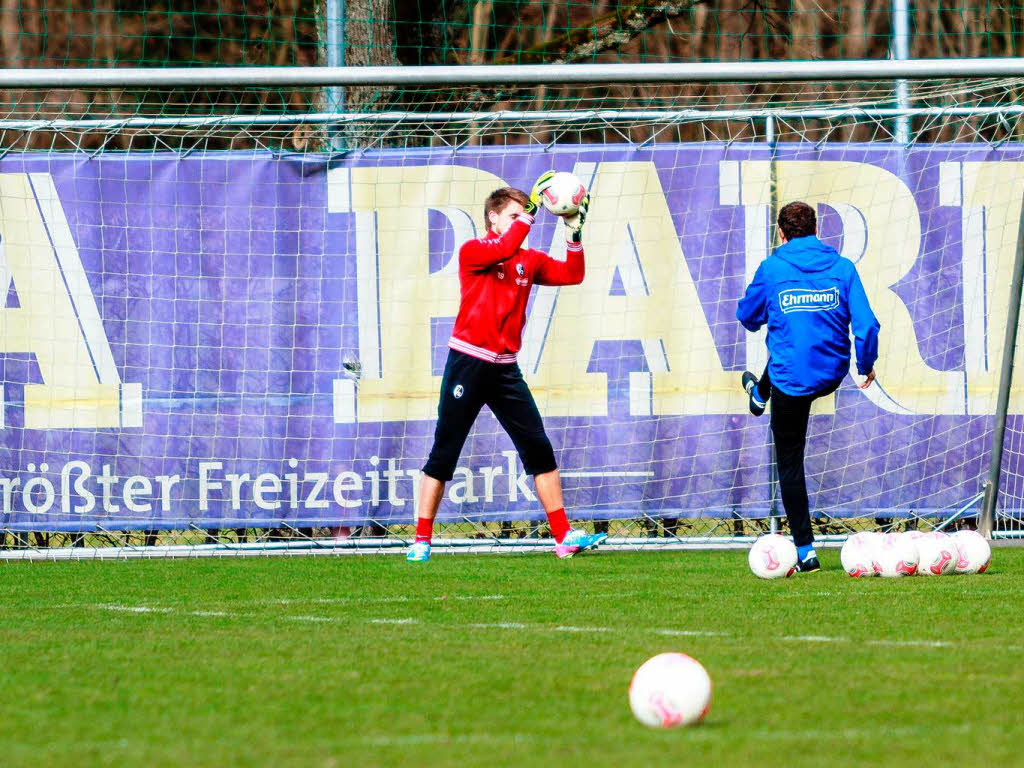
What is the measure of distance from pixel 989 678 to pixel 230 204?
22.7ft

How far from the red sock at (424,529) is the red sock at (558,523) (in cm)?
68

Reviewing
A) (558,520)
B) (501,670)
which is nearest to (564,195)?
(558,520)

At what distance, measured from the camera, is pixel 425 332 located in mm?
10062

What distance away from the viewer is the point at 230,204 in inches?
396

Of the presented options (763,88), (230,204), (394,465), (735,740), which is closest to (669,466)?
(394,465)

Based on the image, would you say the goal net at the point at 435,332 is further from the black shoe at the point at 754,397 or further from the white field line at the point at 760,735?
the white field line at the point at 760,735

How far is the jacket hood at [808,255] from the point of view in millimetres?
7715

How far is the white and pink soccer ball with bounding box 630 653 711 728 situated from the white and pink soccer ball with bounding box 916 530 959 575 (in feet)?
13.7

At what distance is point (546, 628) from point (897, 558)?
8.40 ft

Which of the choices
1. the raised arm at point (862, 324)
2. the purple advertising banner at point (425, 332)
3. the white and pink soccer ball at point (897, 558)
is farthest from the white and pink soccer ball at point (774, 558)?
the purple advertising banner at point (425, 332)

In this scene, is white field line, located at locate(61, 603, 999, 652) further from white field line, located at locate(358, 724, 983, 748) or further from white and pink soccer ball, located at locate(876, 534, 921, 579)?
white and pink soccer ball, located at locate(876, 534, 921, 579)

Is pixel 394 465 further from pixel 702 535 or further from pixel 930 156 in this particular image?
pixel 930 156

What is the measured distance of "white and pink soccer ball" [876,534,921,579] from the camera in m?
7.43

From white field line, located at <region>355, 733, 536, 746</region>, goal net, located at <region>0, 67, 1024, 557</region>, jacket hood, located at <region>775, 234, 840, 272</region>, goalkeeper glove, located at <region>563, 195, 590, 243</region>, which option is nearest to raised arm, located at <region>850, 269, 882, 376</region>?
jacket hood, located at <region>775, 234, 840, 272</region>
